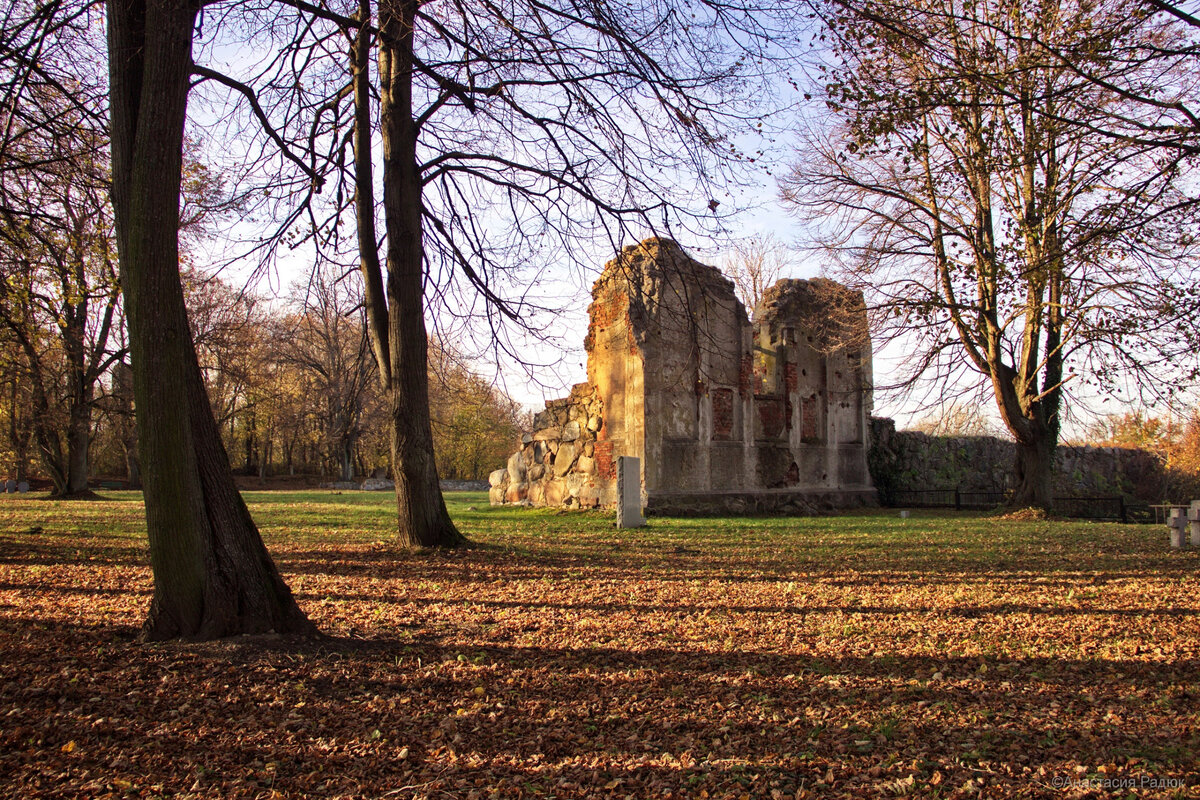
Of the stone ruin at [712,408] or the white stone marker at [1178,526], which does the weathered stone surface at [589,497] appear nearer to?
the stone ruin at [712,408]

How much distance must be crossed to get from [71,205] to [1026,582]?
12.8m

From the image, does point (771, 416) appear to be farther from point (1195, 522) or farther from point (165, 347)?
point (165, 347)

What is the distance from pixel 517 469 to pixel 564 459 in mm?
1775

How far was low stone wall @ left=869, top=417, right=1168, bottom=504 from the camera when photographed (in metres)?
23.1

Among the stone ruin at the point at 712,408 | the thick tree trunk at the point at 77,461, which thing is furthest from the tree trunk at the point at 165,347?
the thick tree trunk at the point at 77,461

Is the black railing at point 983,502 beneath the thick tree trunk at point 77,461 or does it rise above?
beneath

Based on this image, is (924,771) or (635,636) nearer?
(924,771)

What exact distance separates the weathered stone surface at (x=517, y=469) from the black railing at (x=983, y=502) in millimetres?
11310

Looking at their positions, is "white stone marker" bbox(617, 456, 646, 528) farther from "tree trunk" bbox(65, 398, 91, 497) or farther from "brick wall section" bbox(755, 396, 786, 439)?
"tree trunk" bbox(65, 398, 91, 497)

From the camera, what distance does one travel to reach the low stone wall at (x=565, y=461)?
17.5 metres

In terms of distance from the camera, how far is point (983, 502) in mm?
23688

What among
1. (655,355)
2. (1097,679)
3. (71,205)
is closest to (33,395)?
(71,205)

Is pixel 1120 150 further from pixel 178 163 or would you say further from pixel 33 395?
pixel 33 395

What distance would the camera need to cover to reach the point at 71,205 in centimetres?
1025
